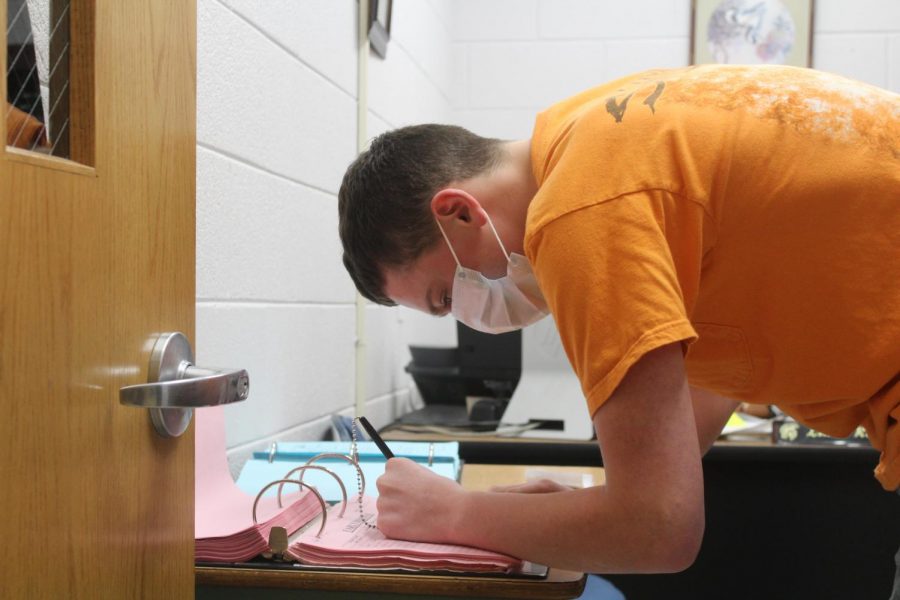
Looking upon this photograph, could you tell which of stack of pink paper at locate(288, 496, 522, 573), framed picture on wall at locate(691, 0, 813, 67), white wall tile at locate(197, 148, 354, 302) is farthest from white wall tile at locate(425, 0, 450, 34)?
stack of pink paper at locate(288, 496, 522, 573)

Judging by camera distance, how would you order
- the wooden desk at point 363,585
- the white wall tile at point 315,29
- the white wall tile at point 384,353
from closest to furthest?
the wooden desk at point 363,585, the white wall tile at point 315,29, the white wall tile at point 384,353

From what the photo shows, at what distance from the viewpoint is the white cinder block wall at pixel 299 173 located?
4.60 feet

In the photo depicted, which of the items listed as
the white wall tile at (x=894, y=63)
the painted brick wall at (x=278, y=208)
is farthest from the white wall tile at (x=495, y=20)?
the white wall tile at (x=894, y=63)

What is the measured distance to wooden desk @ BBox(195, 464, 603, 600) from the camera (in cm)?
95

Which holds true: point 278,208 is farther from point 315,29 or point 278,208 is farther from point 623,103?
point 623,103

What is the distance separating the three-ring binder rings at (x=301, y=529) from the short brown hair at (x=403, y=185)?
28cm

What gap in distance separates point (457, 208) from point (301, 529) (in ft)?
1.46

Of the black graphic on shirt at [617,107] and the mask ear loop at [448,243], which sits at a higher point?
the black graphic on shirt at [617,107]

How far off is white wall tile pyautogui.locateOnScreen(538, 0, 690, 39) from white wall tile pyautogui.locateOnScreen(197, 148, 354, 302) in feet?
5.79

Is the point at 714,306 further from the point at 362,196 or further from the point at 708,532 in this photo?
the point at 708,532

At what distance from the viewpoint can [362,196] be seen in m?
1.10

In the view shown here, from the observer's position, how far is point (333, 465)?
139 cm

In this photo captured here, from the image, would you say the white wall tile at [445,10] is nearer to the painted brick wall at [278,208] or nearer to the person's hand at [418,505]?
the painted brick wall at [278,208]

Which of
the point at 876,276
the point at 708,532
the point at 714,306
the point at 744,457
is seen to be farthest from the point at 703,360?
the point at 708,532
